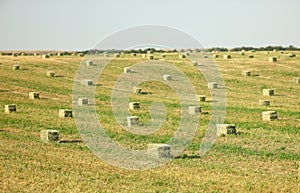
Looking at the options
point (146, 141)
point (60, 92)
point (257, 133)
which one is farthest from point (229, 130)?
point (60, 92)

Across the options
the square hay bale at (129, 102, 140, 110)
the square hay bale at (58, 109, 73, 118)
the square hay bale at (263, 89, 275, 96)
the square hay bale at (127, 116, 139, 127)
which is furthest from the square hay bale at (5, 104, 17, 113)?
the square hay bale at (263, 89, 275, 96)

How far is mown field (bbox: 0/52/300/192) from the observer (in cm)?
1625

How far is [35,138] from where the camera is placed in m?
23.7

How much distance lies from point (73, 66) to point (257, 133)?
33.1 metres

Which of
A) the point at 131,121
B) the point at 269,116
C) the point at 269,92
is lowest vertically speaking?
the point at 269,92

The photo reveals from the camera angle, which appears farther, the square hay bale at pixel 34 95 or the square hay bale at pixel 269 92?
the square hay bale at pixel 269 92

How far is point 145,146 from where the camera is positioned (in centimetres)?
2248

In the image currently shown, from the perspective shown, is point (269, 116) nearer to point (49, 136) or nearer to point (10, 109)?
point (49, 136)

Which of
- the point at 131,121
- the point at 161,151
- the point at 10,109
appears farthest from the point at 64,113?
the point at 161,151

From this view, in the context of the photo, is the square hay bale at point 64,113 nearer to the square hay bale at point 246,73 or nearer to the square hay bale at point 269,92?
the square hay bale at point 269,92

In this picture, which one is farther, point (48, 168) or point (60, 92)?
point (60, 92)

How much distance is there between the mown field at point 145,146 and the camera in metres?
16.2

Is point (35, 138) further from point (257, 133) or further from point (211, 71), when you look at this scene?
point (211, 71)

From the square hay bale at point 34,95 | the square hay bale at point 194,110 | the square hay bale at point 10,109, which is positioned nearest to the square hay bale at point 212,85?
the square hay bale at point 194,110
